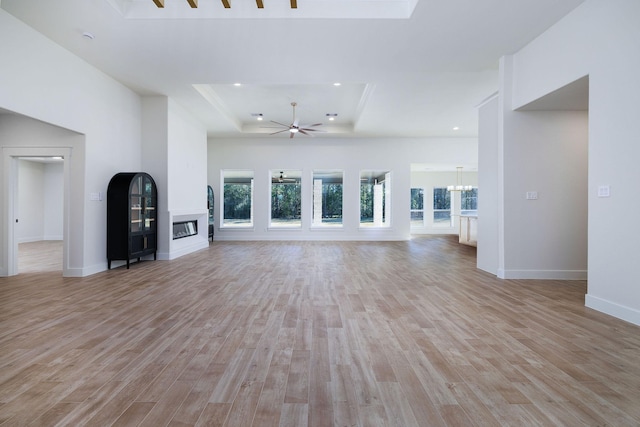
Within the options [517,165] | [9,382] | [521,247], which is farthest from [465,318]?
[9,382]

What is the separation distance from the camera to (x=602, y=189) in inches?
129

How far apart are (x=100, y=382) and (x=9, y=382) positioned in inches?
21.4

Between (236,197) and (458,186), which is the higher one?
(458,186)

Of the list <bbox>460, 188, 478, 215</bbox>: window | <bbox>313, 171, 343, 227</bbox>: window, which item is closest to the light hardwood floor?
<bbox>313, 171, 343, 227</bbox>: window

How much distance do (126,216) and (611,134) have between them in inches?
262

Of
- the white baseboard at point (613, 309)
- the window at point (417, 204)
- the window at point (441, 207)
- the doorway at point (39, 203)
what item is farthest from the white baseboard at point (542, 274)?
the doorway at point (39, 203)

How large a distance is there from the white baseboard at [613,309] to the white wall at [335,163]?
275 inches

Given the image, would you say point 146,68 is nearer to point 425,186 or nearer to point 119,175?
point 119,175

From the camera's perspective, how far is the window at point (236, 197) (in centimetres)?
1048

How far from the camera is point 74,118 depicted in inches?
185

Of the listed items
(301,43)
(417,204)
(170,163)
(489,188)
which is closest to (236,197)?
(170,163)

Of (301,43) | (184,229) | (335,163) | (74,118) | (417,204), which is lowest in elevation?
(184,229)

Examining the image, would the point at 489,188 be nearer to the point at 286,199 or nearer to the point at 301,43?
the point at 301,43

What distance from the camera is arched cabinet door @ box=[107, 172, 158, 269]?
541 cm
